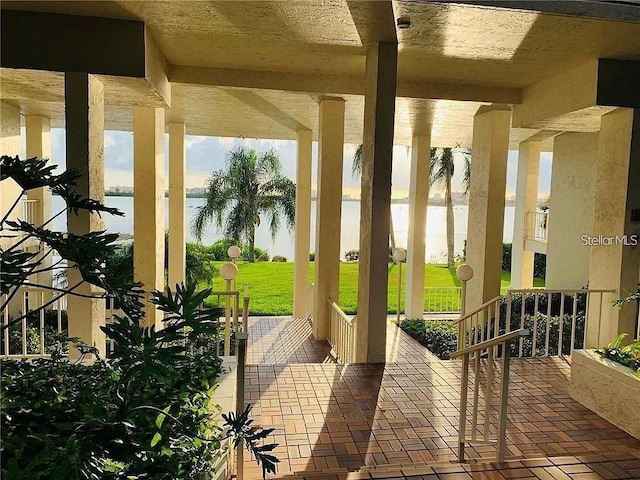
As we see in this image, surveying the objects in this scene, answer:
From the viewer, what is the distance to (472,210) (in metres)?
8.29

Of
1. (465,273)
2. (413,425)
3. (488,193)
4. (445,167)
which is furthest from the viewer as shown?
(445,167)

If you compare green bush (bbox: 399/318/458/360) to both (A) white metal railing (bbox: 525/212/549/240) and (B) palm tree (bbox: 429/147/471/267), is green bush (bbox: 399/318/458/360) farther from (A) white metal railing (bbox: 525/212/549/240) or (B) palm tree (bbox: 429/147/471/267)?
(B) palm tree (bbox: 429/147/471/267)

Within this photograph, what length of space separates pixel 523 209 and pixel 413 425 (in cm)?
893

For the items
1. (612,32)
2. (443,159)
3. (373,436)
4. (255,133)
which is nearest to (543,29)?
(612,32)

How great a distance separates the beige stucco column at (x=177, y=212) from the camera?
8.99m

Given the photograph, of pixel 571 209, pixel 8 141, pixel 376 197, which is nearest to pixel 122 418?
pixel 376 197

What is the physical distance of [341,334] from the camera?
642cm

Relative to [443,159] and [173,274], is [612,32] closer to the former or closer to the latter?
[173,274]

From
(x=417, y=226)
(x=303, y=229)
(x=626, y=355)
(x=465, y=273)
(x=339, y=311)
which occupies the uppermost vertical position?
(x=417, y=226)

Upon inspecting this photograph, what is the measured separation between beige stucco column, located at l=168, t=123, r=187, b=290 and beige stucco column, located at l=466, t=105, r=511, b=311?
17.1 ft

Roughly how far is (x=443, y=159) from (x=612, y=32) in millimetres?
11326

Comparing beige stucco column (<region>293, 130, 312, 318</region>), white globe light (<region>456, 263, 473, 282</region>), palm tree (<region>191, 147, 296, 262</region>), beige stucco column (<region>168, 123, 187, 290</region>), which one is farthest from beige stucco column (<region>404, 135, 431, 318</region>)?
palm tree (<region>191, 147, 296, 262</region>)

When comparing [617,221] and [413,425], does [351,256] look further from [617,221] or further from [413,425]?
[413,425]

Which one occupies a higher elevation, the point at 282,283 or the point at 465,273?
the point at 465,273
